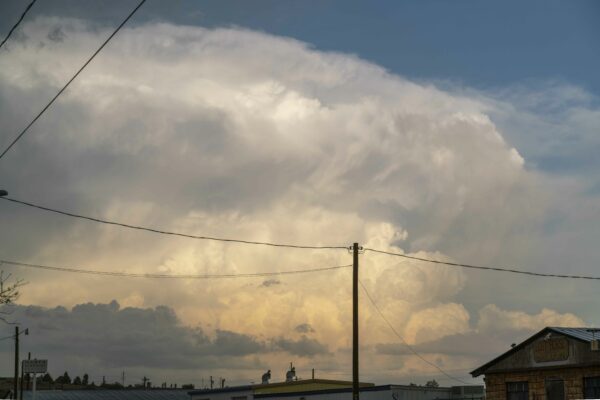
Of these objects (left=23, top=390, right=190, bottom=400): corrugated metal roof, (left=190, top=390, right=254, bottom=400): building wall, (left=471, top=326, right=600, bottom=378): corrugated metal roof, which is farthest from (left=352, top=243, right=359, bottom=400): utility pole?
(left=23, top=390, right=190, bottom=400): corrugated metal roof

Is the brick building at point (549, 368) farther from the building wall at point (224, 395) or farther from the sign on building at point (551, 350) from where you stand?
the building wall at point (224, 395)

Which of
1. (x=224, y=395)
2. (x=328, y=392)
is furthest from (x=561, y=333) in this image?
(x=224, y=395)

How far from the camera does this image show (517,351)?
137 ft

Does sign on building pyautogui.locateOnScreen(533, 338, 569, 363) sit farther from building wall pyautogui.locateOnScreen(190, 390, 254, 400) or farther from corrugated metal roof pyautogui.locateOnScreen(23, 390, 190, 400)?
corrugated metal roof pyautogui.locateOnScreen(23, 390, 190, 400)

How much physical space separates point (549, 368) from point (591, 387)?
264cm

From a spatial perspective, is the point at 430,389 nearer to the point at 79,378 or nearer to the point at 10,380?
the point at 10,380

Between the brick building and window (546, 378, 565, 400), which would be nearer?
the brick building

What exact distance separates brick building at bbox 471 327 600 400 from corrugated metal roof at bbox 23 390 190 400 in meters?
55.0

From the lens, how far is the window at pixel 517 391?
41.0 metres

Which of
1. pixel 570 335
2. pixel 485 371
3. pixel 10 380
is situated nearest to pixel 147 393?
pixel 10 380

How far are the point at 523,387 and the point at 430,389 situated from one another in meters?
13.4

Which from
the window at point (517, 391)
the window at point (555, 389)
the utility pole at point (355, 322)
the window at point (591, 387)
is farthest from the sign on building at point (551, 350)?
the utility pole at point (355, 322)

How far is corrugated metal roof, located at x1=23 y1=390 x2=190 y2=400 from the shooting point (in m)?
83.2

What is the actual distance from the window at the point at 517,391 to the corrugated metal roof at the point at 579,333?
3.55 m
